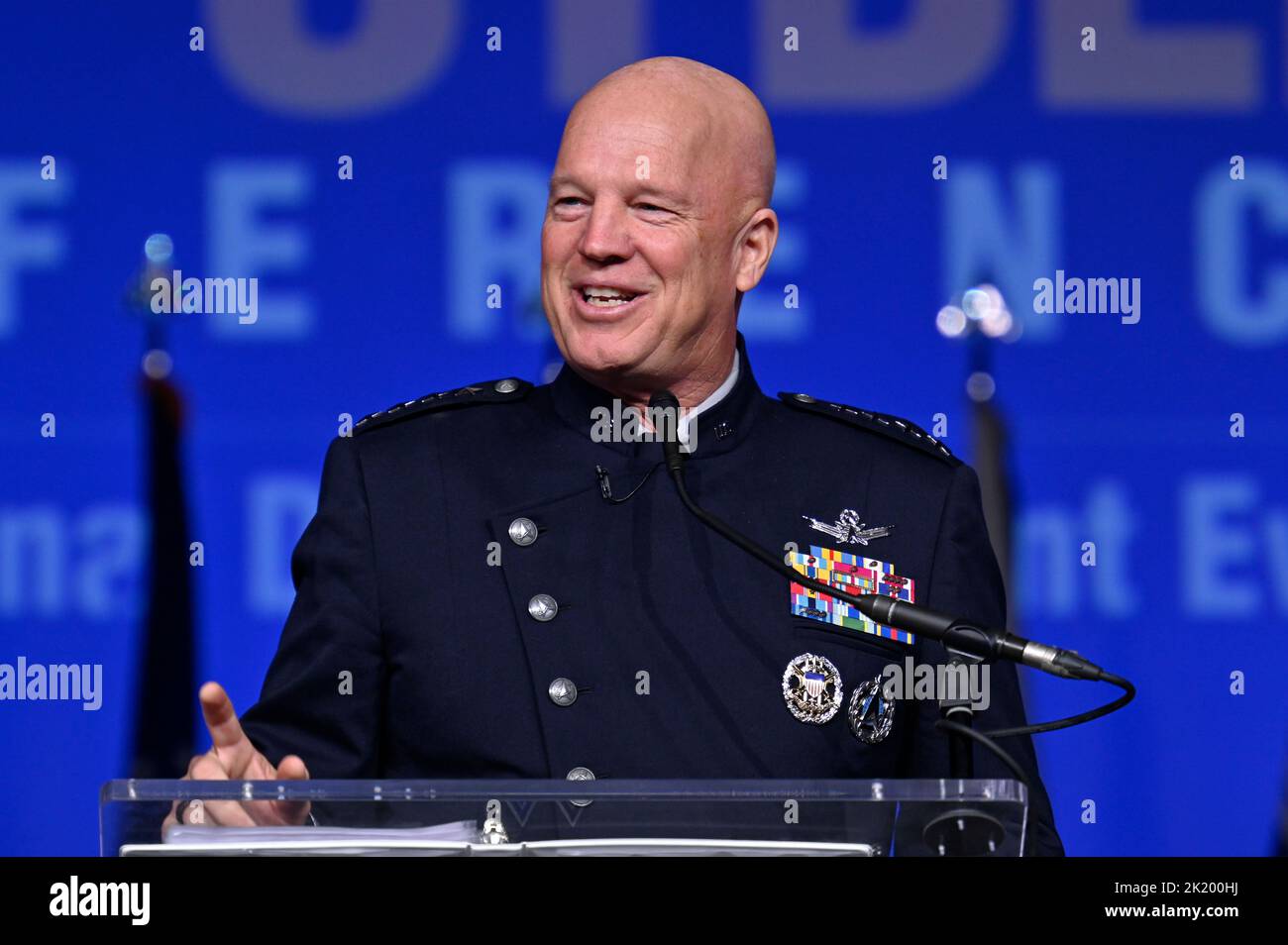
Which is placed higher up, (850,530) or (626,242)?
(626,242)

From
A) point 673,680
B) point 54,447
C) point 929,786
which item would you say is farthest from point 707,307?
point 54,447

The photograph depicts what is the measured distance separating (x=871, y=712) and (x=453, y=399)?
24.2 inches

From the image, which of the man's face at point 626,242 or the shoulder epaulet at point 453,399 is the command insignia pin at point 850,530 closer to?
the man's face at point 626,242

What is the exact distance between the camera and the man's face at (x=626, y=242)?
2.10 metres

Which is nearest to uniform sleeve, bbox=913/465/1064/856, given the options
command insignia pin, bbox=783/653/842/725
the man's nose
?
command insignia pin, bbox=783/653/842/725

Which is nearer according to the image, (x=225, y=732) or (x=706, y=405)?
(x=225, y=732)

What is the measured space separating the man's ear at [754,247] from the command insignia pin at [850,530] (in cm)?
30

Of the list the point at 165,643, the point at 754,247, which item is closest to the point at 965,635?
the point at 754,247

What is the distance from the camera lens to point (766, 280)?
315cm

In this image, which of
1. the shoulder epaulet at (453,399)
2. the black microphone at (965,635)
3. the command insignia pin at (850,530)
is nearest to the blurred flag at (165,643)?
the shoulder epaulet at (453,399)

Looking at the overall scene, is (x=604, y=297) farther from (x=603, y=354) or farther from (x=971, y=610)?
(x=971, y=610)

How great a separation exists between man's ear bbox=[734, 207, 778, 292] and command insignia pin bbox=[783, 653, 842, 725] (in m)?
0.47

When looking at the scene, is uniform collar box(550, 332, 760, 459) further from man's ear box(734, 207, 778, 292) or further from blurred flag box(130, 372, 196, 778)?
blurred flag box(130, 372, 196, 778)
